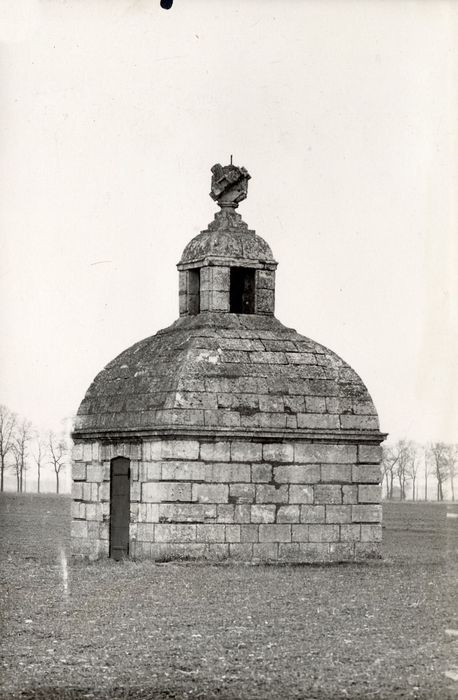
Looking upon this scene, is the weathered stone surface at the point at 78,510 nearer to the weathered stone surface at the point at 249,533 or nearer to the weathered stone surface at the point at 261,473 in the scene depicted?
the weathered stone surface at the point at 249,533

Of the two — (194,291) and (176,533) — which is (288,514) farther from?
(194,291)

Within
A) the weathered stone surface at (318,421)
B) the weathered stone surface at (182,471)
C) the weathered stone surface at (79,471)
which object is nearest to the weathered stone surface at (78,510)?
the weathered stone surface at (79,471)

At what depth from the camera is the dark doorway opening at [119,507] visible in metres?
23.7

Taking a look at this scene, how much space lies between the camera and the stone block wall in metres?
22.7

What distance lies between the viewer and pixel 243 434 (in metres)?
22.9

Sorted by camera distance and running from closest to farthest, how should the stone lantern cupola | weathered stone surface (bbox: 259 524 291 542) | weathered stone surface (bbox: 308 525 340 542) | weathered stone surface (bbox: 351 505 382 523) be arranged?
weathered stone surface (bbox: 259 524 291 542) < weathered stone surface (bbox: 308 525 340 542) < weathered stone surface (bbox: 351 505 382 523) < the stone lantern cupola

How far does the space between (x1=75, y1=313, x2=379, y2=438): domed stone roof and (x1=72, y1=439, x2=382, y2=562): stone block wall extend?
13.7 inches

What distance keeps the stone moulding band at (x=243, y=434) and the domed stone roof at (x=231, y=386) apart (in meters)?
0.02

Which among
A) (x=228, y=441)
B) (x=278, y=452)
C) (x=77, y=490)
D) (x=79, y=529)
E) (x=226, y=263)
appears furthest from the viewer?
(x=77, y=490)

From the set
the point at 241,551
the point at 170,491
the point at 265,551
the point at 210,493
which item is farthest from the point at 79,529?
the point at 265,551

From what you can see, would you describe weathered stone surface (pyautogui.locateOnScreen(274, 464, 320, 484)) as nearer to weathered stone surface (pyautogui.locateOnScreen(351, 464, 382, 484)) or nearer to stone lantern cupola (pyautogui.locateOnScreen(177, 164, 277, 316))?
weathered stone surface (pyautogui.locateOnScreen(351, 464, 382, 484))

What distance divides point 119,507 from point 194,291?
4.33 metres

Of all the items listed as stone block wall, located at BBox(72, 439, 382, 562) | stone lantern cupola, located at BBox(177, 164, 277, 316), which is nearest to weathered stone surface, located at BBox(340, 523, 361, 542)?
stone block wall, located at BBox(72, 439, 382, 562)

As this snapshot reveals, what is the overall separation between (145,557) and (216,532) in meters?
1.22
